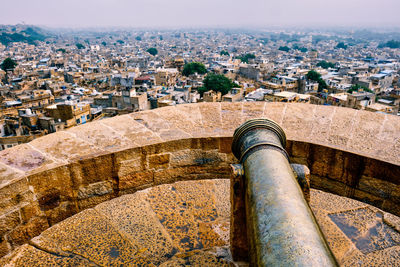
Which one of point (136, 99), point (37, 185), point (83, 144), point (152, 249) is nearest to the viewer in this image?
point (152, 249)

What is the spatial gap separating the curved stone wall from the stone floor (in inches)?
5.5

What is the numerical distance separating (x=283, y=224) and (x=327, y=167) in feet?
5.57

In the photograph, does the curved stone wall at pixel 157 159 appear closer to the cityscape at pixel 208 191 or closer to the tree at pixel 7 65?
the cityscape at pixel 208 191

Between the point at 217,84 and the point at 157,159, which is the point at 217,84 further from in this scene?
the point at 157,159

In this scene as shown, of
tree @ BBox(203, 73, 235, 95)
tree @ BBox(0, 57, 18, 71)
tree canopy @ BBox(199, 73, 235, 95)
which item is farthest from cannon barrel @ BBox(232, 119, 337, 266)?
tree @ BBox(0, 57, 18, 71)

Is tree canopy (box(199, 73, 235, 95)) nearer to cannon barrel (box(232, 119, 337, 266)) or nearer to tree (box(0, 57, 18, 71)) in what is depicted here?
cannon barrel (box(232, 119, 337, 266))

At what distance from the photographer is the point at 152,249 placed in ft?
6.57

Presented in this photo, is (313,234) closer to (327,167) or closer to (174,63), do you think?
(327,167)

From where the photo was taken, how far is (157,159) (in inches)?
107

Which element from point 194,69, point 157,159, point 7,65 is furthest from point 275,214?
point 7,65

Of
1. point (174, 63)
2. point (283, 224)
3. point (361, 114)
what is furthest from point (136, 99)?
point (174, 63)

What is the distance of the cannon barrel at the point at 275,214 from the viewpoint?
111 cm

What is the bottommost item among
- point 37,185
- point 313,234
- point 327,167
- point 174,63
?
point 174,63

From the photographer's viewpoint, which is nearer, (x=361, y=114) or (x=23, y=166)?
(x=23, y=166)
